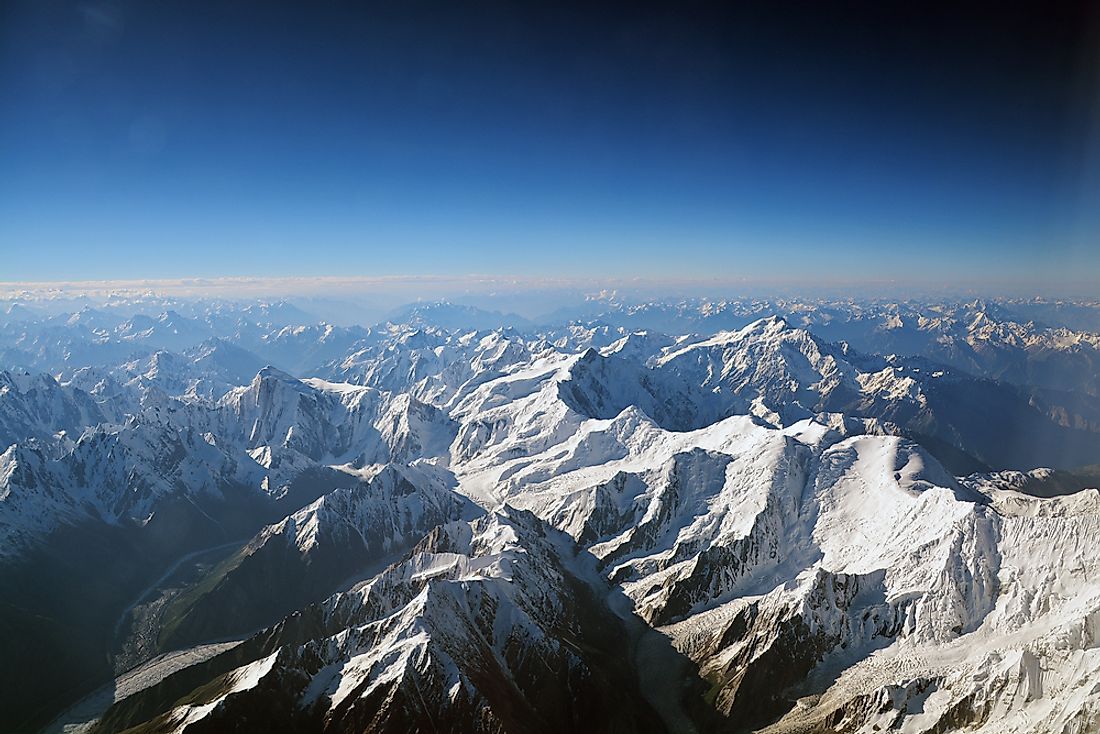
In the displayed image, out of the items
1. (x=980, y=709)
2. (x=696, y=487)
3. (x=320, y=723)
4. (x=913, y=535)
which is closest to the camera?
(x=980, y=709)

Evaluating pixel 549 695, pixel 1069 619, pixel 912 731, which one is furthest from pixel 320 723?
Answer: pixel 1069 619

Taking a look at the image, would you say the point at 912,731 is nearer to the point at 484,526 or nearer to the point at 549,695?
the point at 549,695

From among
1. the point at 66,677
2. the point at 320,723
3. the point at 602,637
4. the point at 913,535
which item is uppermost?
the point at 913,535

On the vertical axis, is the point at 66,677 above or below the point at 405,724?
below

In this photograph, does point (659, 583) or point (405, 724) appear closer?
point (405, 724)

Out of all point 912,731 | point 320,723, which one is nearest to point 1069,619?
point 912,731

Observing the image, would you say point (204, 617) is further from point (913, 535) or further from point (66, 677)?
point (913, 535)

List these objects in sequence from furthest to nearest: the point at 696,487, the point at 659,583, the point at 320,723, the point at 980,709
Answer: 1. the point at 696,487
2. the point at 659,583
3. the point at 320,723
4. the point at 980,709

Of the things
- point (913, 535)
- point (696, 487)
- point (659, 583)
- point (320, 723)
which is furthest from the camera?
point (696, 487)

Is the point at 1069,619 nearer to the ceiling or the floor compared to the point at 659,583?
nearer to the ceiling
